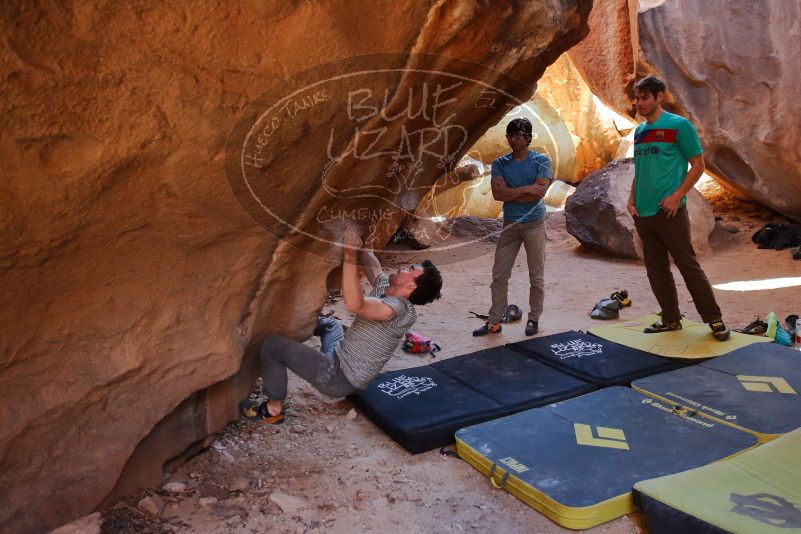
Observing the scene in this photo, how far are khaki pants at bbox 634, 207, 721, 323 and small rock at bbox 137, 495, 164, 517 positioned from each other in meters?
3.08

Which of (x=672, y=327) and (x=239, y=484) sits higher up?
(x=672, y=327)

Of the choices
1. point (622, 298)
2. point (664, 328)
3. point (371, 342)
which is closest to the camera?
point (371, 342)

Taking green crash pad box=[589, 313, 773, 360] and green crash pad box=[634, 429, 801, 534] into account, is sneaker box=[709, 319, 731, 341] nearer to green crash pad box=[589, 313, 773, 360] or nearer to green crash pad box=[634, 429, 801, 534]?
green crash pad box=[589, 313, 773, 360]

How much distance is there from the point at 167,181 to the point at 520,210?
2771 mm

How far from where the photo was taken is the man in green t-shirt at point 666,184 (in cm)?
369

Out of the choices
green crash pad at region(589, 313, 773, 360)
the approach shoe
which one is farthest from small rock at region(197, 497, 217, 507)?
green crash pad at region(589, 313, 773, 360)

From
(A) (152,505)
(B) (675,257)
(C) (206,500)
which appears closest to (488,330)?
(B) (675,257)

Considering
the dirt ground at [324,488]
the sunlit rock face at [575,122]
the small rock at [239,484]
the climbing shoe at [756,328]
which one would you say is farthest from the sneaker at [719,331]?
the sunlit rock face at [575,122]

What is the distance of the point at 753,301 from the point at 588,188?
107 inches

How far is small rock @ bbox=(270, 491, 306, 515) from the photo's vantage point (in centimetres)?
239

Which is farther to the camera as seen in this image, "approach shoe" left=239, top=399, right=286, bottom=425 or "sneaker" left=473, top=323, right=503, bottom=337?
"sneaker" left=473, top=323, right=503, bottom=337

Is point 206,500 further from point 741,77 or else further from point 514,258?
point 741,77

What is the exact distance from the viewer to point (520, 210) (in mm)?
4316

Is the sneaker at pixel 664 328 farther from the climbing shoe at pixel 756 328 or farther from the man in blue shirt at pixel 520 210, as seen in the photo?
the man in blue shirt at pixel 520 210
